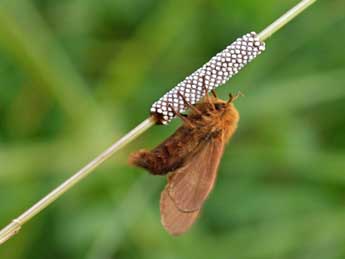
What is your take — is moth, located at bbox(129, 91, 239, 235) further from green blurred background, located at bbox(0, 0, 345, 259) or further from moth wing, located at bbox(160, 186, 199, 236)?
green blurred background, located at bbox(0, 0, 345, 259)

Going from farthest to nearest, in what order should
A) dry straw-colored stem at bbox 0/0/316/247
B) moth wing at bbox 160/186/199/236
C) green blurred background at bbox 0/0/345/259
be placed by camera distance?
green blurred background at bbox 0/0/345/259 < moth wing at bbox 160/186/199/236 < dry straw-colored stem at bbox 0/0/316/247

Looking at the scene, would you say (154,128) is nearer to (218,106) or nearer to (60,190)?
(218,106)

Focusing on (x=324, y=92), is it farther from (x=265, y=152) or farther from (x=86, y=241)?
Result: (x=86, y=241)

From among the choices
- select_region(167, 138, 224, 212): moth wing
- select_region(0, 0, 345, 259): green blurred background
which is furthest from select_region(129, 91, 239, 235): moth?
select_region(0, 0, 345, 259): green blurred background

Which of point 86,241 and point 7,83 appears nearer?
point 86,241

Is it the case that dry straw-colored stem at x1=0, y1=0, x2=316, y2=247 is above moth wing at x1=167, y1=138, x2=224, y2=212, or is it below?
above

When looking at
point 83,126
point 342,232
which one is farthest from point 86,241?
point 342,232

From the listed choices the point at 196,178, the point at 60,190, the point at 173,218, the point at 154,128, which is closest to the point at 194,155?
the point at 196,178

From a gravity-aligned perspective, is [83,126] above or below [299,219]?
above
